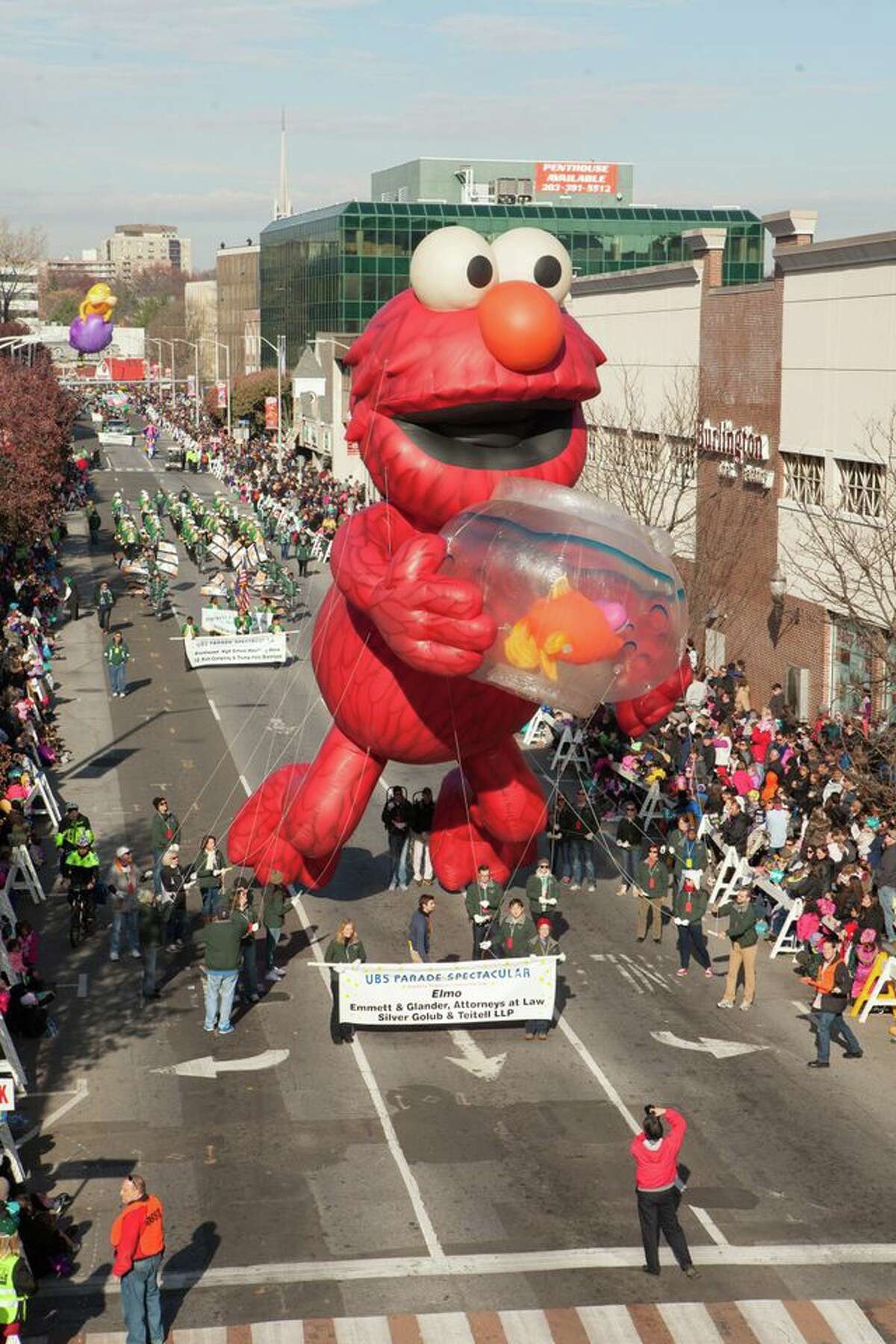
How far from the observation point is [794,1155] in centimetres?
1470

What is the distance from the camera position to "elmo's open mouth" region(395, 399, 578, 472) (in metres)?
15.8

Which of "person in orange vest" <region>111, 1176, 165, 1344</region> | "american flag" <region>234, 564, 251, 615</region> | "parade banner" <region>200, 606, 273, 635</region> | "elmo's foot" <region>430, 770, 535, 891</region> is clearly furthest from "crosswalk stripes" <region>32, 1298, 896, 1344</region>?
"american flag" <region>234, 564, 251, 615</region>

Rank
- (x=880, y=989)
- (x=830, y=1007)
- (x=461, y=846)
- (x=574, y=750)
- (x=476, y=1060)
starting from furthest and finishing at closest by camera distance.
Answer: (x=574, y=750) → (x=461, y=846) → (x=880, y=989) → (x=476, y=1060) → (x=830, y=1007)

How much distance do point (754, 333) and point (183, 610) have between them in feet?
59.7

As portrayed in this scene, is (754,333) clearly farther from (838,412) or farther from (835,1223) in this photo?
(835,1223)

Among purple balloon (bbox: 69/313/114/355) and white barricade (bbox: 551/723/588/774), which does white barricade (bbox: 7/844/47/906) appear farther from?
purple balloon (bbox: 69/313/114/355)

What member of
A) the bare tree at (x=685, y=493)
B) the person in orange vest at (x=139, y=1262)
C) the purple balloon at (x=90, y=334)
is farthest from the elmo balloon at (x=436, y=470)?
the purple balloon at (x=90, y=334)

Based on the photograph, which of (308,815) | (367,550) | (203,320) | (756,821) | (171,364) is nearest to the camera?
(367,550)

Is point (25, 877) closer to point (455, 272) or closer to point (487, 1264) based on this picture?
point (455, 272)

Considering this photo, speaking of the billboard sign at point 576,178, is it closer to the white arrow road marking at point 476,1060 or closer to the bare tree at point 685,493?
the bare tree at point 685,493

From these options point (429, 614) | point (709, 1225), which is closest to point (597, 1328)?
point (709, 1225)

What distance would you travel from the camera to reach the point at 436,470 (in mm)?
15852

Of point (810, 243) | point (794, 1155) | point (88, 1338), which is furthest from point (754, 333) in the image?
point (88, 1338)

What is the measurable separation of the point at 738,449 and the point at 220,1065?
21.2 meters
